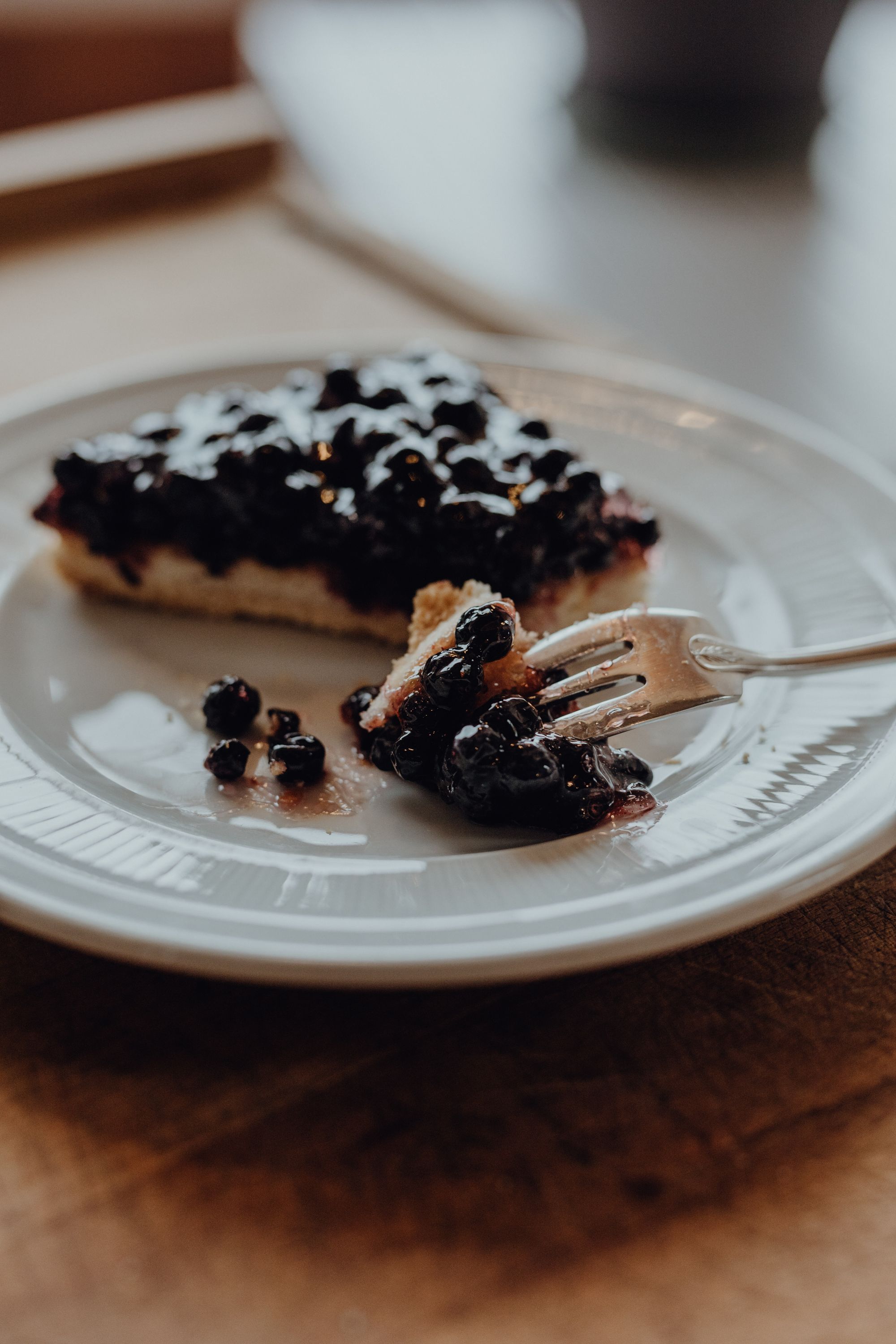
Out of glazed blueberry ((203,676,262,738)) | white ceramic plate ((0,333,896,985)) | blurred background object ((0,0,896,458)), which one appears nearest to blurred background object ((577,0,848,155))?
blurred background object ((0,0,896,458))

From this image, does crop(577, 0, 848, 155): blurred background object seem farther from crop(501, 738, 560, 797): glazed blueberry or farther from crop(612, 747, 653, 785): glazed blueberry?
crop(501, 738, 560, 797): glazed blueberry

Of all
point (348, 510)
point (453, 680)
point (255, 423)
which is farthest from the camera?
point (255, 423)

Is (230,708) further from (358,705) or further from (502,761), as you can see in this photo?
(502,761)

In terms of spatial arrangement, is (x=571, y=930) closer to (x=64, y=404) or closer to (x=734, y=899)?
(x=734, y=899)

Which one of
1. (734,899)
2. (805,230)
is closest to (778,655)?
(734,899)

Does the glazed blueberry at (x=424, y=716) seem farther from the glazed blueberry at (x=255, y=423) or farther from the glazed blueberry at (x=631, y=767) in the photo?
the glazed blueberry at (x=255, y=423)

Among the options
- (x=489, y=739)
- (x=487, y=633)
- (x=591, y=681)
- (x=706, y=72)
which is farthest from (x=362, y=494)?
(x=706, y=72)

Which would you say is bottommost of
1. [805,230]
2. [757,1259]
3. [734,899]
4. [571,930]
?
[757,1259]

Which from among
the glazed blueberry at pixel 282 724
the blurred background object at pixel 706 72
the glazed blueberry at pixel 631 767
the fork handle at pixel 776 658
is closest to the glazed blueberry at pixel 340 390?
the glazed blueberry at pixel 282 724
